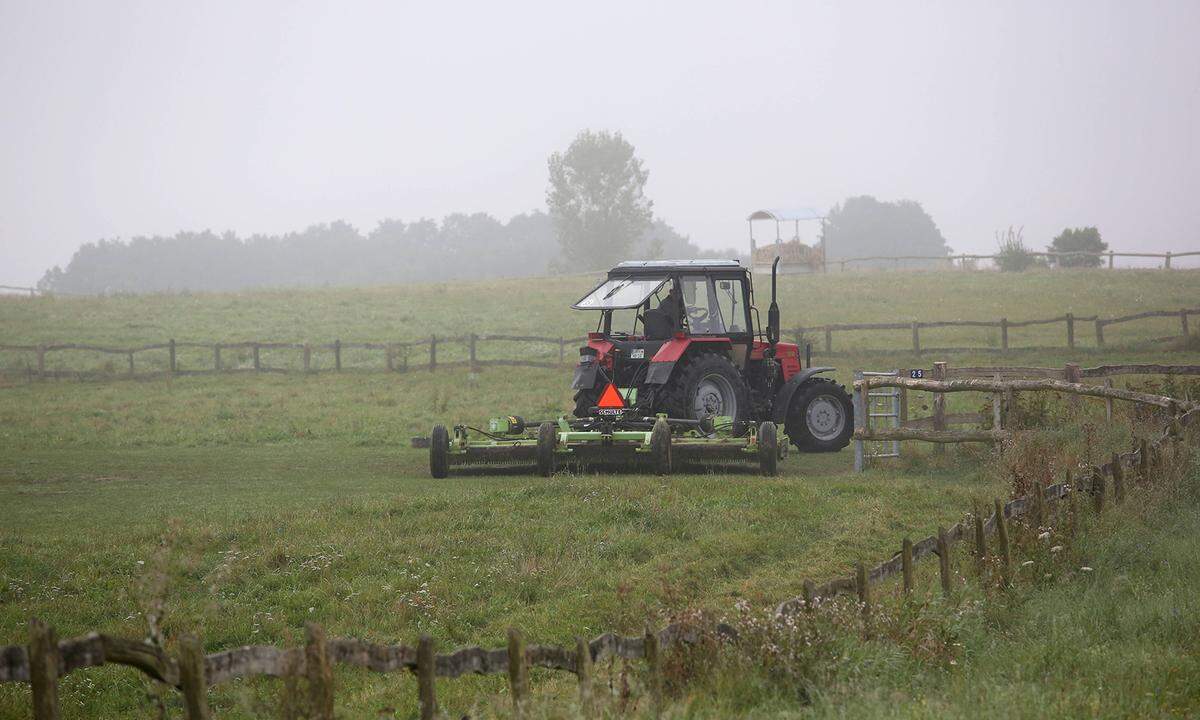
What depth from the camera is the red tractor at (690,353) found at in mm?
15742

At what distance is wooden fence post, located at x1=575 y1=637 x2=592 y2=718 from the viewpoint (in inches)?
204

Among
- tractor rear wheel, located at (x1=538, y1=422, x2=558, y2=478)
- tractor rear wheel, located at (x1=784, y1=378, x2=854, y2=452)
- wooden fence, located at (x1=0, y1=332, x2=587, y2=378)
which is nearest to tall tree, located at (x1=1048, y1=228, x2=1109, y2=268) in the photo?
wooden fence, located at (x1=0, y1=332, x2=587, y2=378)

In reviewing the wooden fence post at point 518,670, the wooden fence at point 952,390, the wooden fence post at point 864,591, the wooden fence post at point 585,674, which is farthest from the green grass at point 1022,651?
the wooden fence at point 952,390

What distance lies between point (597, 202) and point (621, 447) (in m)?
65.3

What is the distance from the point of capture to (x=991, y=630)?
300 inches

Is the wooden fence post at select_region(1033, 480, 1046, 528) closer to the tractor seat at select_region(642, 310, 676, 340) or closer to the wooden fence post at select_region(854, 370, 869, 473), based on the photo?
the wooden fence post at select_region(854, 370, 869, 473)

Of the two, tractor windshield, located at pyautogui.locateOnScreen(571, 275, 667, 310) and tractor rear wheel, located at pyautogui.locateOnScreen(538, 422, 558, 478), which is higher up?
tractor windshield, located at pyautogui.locateOnScreen(571, 275, 667, 310)

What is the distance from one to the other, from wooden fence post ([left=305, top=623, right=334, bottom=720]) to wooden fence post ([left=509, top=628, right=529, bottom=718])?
78cm

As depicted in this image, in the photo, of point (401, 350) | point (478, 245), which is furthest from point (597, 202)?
point (401, 350)

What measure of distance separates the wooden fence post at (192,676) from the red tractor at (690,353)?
Answer: 11.3 m

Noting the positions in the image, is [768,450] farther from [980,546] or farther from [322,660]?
[322,660]

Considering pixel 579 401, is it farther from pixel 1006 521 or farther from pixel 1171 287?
pixel 1171 287

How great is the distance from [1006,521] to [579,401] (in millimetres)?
8130

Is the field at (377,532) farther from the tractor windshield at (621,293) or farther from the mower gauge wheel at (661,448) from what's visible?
the tractor windshield at (621,293)
